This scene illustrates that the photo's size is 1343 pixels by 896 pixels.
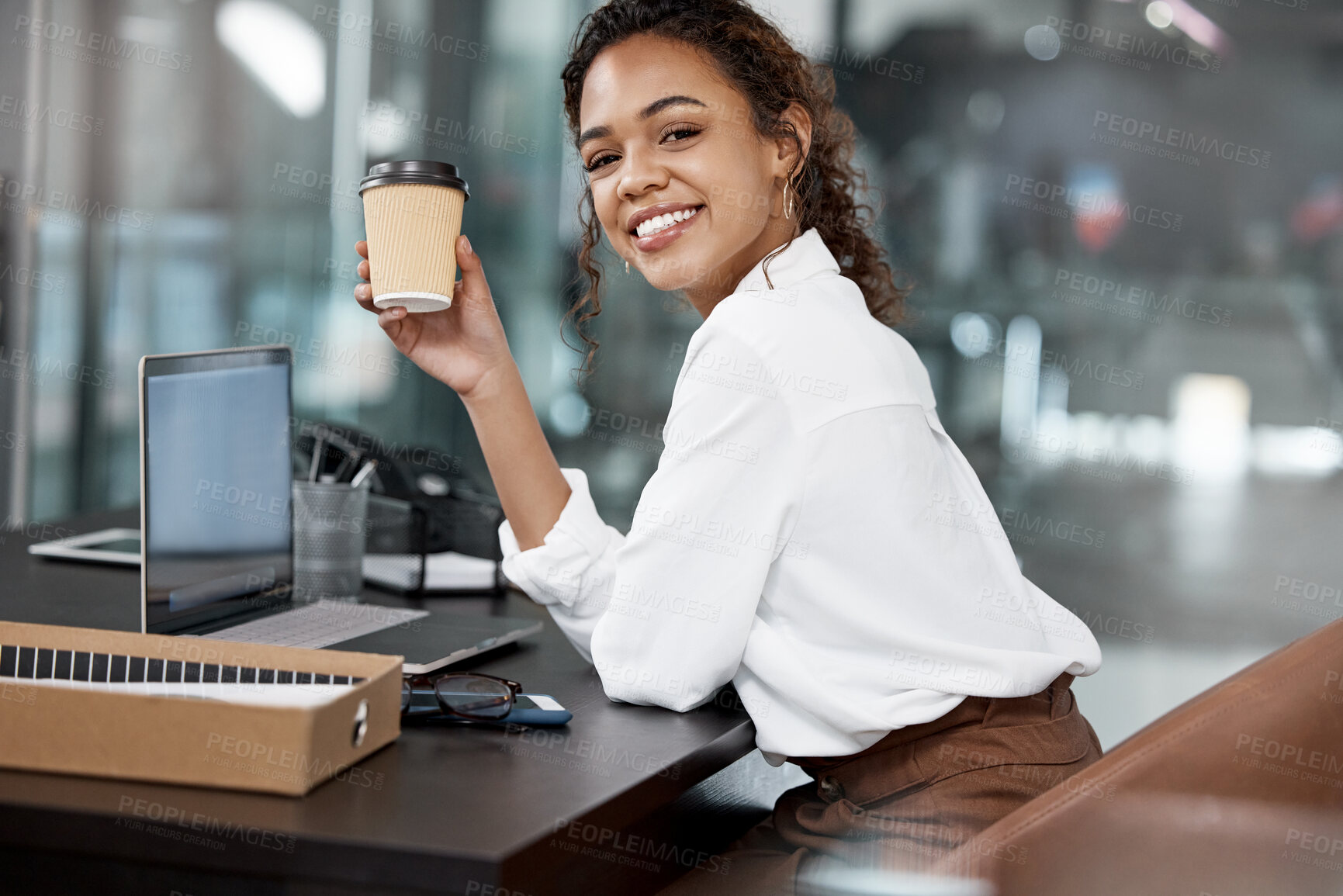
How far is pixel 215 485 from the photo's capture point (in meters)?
1.42

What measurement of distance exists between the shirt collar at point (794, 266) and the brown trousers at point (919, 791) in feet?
1.82

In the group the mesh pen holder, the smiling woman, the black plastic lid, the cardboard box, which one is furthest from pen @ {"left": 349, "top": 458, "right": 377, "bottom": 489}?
the cardboard box

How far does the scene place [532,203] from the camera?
4484mm

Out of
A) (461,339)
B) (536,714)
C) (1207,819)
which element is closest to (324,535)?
(461,339)

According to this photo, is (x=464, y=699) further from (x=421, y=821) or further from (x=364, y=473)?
(x=364, y=473)

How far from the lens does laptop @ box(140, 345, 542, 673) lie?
1308mm

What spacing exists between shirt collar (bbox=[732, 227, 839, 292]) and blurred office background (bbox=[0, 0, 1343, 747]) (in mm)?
2391

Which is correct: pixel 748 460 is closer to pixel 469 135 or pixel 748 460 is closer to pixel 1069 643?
pixel 1069 643

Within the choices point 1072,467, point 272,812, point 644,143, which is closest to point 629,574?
point 272,812

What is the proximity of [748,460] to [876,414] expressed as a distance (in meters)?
0.15

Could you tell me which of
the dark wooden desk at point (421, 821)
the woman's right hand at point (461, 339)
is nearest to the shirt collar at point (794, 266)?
the woman's right hand at point (461, 339)

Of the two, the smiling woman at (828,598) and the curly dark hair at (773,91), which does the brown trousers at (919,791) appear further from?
the curly dark hair at (773,91)

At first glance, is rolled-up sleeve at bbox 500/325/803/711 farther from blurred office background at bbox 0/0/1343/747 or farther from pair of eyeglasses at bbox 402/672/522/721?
blurred office background at bbox 0/0/1343/747

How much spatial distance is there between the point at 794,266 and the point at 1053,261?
→ 278 centimetres
